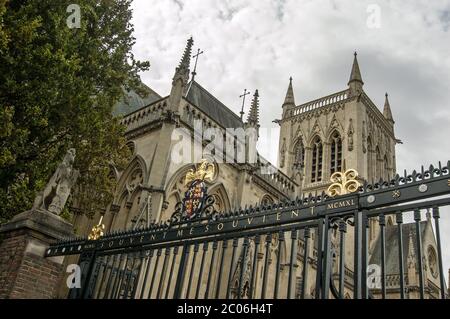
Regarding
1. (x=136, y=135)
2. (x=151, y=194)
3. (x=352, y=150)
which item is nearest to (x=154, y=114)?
(x=136, y=135)

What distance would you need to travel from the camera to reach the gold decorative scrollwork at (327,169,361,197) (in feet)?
13.6

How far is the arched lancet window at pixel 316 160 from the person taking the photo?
3681 cm

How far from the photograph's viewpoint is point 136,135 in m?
15.5

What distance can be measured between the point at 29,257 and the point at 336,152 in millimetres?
32702

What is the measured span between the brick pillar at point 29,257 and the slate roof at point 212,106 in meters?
13.7

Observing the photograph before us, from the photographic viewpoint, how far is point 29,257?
6137 mm

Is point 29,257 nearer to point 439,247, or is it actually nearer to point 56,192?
point 56,192

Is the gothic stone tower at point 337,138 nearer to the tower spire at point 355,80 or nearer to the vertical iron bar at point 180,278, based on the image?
the tower spire at point 355,80

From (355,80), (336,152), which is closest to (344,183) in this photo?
(336,152)

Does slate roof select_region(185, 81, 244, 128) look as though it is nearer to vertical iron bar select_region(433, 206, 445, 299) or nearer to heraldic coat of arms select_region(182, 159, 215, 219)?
heraldic coat of arms select_region(182, 159, 215, 219)

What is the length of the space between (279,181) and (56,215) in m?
13.8

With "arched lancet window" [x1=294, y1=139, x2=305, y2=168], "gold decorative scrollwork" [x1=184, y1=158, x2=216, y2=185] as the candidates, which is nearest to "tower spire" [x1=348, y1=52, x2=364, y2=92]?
"arched lancet window" [x1=294, y1=139, x2=305, y2=168]

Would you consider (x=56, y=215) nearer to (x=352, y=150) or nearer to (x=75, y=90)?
(x=75, y=90)
